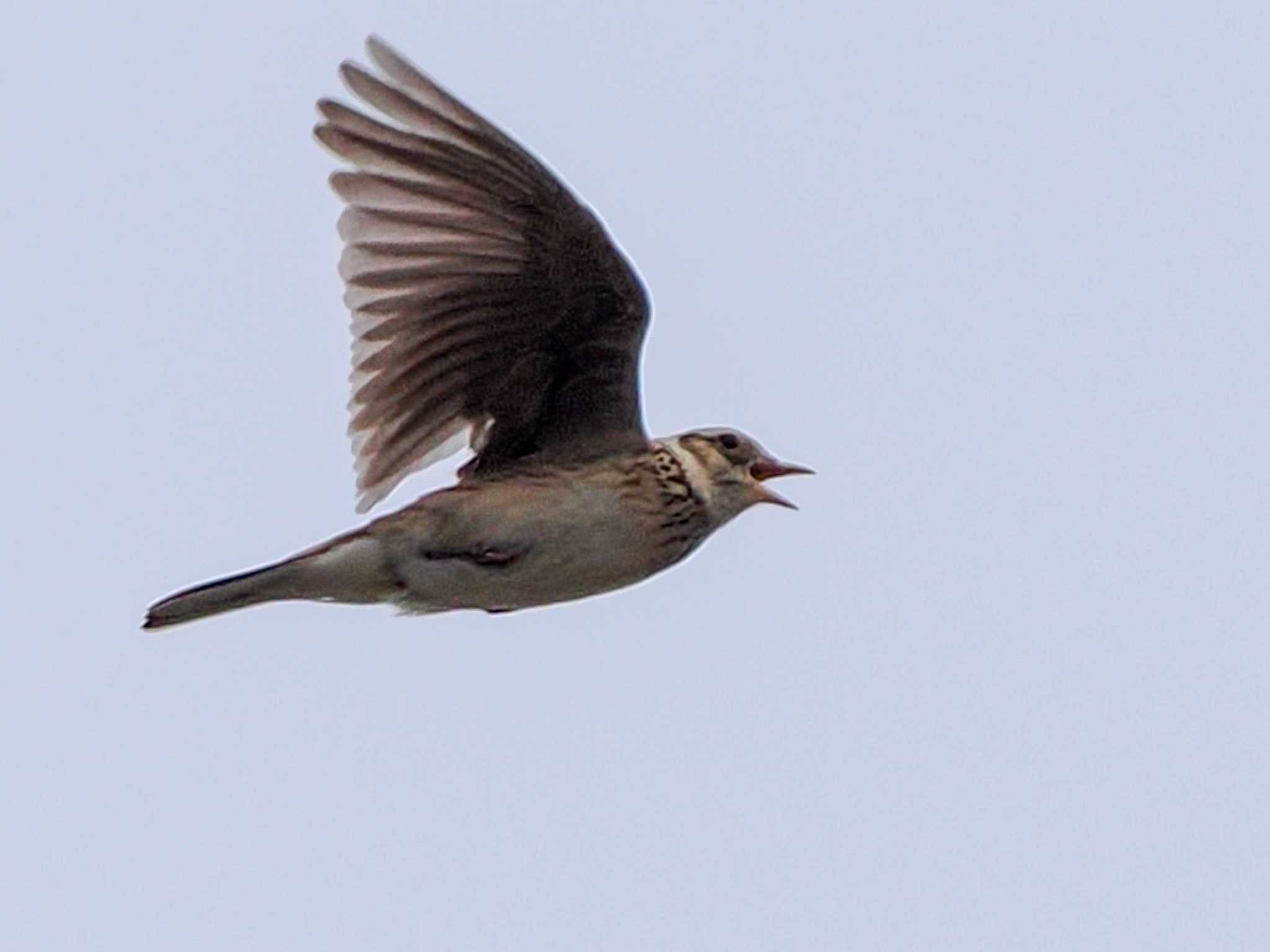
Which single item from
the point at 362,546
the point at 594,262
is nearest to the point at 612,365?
the point at 594,262

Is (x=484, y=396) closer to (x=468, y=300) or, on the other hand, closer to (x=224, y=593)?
(x=468, y=300)

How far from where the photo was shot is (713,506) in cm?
958

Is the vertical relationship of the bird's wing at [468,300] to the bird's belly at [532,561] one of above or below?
above

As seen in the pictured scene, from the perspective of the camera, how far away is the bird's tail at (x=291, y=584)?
29.5ft

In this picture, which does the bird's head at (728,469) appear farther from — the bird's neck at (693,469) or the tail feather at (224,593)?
the tail feather at (224,593)

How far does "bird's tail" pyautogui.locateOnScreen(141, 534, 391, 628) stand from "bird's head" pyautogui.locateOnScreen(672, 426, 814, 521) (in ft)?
3.66

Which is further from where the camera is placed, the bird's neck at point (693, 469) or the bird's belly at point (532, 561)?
the bird's neck at point (693, 469)

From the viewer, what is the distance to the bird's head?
9594 mm

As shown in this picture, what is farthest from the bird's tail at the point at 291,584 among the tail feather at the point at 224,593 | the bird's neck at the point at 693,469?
the bird's neck at the point at 693,469

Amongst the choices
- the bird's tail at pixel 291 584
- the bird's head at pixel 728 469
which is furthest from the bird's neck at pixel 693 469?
the bird's tail at pixel 291 584

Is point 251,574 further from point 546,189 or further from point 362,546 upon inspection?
point 546,189

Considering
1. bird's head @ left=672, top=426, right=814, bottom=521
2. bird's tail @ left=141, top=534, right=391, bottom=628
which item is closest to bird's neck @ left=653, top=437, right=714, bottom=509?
bird's head @ left=672, top=426, right=814, bottom=521

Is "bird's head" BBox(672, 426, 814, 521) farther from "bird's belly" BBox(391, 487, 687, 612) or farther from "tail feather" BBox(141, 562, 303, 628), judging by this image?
"tail feather" BBox(141, 562, 303, 628)

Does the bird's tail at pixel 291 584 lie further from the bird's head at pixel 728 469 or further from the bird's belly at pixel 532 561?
the bird's head at pixel 728 469
